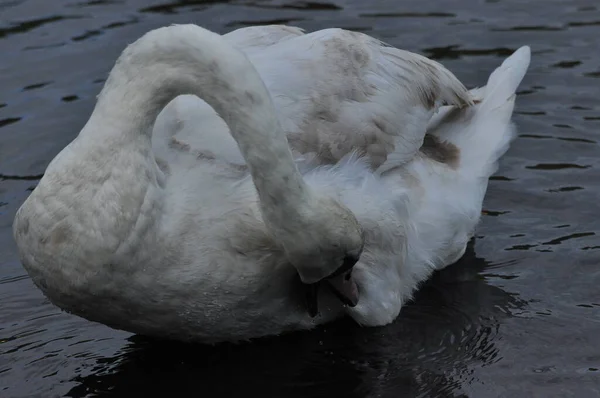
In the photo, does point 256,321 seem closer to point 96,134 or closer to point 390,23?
point 96,134

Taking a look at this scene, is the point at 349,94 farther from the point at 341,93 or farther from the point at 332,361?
the point at 332,361

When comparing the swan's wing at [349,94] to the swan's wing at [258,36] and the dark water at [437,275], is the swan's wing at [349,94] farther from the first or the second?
the dark water at [437,275]

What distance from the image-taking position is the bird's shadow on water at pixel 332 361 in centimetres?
676

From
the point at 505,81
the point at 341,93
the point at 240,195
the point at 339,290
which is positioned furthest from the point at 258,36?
the point at 505,81

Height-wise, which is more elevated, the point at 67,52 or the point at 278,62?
the point at 278,62

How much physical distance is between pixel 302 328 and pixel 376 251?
594 mm

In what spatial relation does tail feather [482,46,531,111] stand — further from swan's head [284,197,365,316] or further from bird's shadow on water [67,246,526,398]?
swan's head [284,197,365,316]

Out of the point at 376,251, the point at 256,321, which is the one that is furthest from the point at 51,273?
the point at 376,251

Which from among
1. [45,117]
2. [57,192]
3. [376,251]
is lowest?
[45,117]

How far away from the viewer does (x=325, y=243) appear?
6059mm

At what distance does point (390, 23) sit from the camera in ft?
38.1

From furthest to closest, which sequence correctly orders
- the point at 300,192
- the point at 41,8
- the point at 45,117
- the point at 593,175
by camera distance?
the point at 41,8 → the point at 45,117 → the point at 593,175 → the point at 300,192

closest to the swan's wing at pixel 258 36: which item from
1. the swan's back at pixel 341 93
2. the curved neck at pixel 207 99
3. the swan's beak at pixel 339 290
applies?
the swan's back at pixel 341 93

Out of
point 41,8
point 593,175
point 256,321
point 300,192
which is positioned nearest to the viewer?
point 300,192
